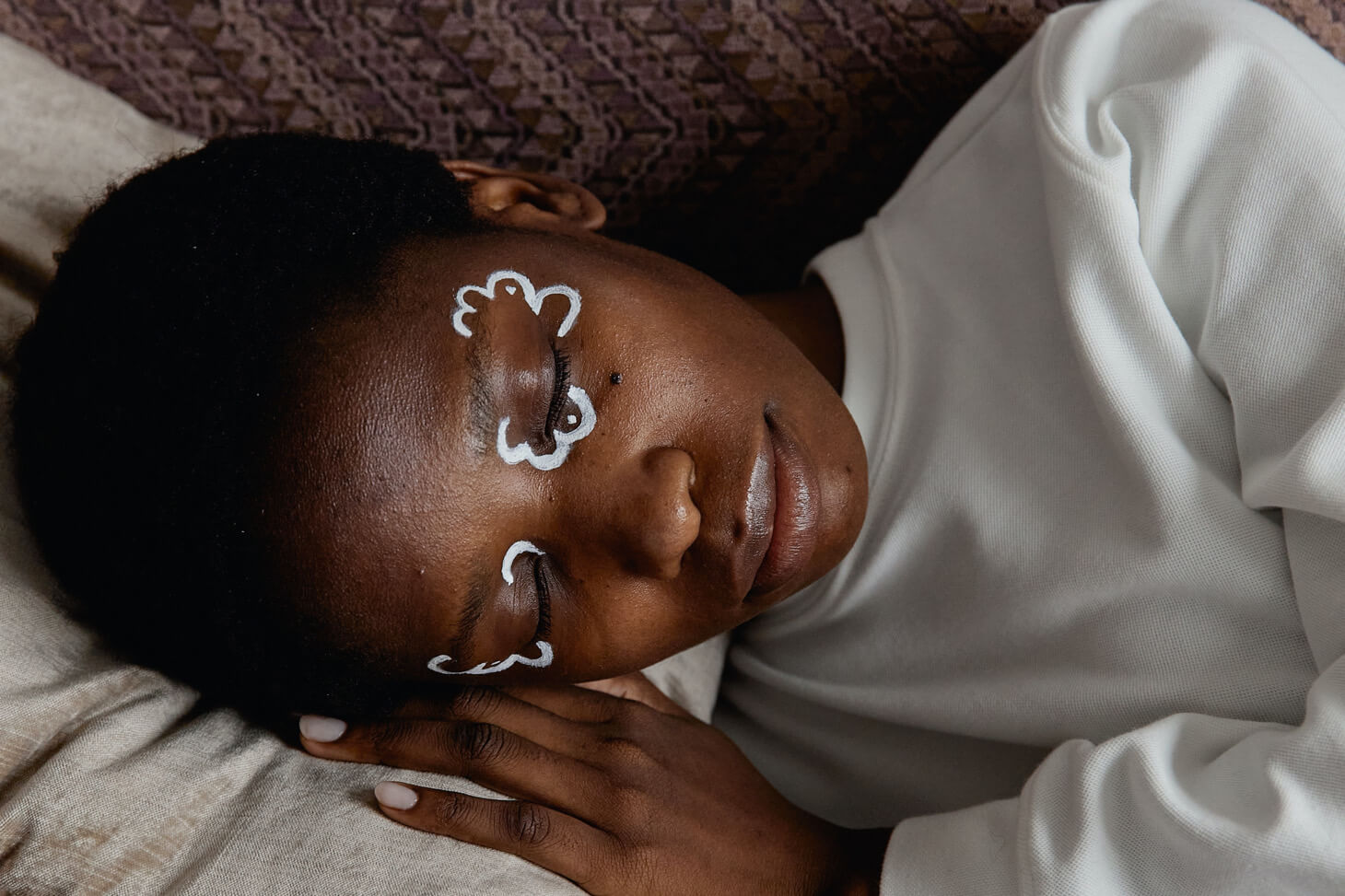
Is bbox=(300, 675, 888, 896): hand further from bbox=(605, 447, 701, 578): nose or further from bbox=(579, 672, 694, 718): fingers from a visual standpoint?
bbox=(605, 447, 701, 578): nose

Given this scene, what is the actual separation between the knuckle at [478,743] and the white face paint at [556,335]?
0.73 feet

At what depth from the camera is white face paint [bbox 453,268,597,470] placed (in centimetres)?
78

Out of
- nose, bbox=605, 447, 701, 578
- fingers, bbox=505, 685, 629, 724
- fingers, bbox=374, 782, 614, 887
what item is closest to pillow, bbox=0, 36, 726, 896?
fingers, bbox=374, 782, 614, 887

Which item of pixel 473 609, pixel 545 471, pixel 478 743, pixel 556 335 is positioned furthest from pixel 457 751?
pixel 556 335

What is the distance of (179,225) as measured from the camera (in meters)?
0.81

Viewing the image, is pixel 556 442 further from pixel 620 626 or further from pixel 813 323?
pixel 813 323

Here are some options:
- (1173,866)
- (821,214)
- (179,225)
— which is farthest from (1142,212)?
(179,225)

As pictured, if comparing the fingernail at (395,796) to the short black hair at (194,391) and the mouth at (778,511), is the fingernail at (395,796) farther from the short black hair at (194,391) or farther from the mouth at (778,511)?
the mouth at (778,511)

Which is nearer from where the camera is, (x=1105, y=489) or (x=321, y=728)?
(x=321, y=728)

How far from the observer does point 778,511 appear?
85 cm

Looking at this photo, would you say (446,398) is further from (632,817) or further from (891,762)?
(891,762)

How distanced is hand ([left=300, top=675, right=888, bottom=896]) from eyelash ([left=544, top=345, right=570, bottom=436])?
9.9 inches

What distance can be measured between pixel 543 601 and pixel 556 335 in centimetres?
21

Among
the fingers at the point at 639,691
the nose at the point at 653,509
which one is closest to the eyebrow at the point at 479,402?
the nose at the point at 653,509
